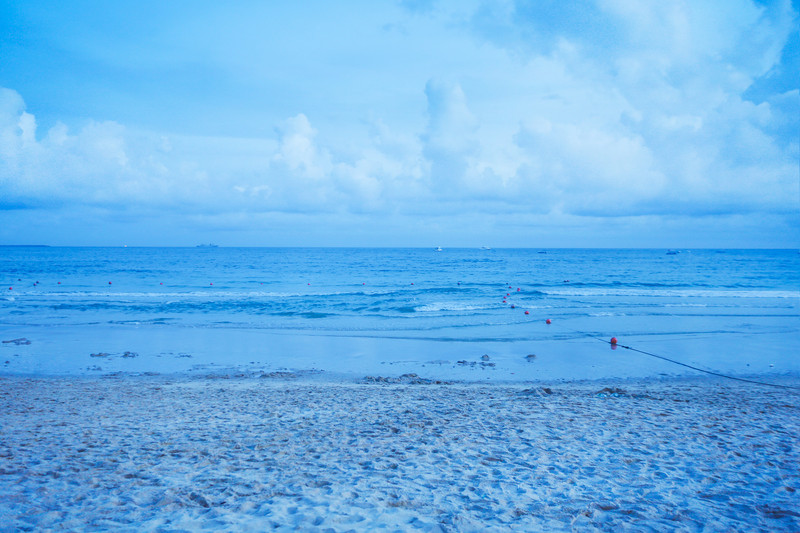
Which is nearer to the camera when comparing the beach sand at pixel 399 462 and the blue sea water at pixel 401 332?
the beach sand at pixel 399 462

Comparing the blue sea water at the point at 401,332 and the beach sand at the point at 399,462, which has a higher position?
the beach sand at the point at 399,462

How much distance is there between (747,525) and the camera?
4.70 meters

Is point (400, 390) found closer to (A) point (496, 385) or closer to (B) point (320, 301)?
(A) point (496, 385)

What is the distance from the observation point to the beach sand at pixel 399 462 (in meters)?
4.85

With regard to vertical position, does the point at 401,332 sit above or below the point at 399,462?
below

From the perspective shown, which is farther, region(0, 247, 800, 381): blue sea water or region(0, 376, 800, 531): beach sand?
region(0, 247, 800, 381): blue sea water

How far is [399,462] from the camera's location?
636cm

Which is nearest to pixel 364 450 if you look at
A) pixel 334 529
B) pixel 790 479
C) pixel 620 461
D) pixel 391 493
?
pixel 391 493

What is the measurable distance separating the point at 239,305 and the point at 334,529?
88.1 feet

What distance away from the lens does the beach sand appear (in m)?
4.85

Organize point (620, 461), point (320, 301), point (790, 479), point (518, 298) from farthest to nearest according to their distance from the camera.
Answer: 1. point (518, 298)
2. point (320, 301)
3. point (620, 461)
4. point (790, 479)

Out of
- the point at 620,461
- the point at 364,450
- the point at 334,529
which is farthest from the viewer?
the point at 364,450

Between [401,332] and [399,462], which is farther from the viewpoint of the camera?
[401,332]

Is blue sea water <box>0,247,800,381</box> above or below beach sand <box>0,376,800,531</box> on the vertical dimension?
below
